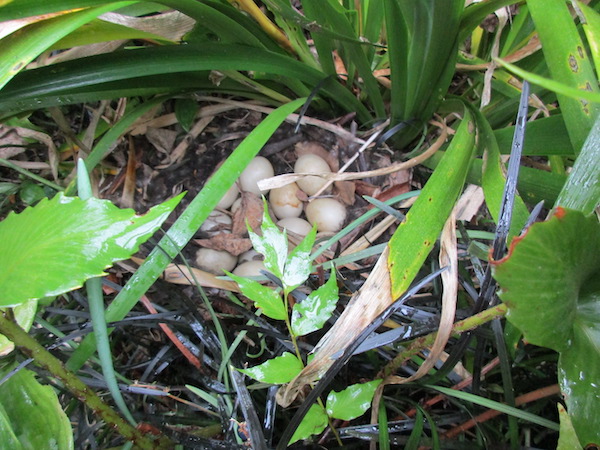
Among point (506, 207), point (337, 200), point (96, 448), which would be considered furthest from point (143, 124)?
point (506, 207)

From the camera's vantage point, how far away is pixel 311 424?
0.46m

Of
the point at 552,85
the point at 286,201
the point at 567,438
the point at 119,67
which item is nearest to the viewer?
the point at 552,85

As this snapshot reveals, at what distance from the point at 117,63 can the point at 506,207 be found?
1.79 ft

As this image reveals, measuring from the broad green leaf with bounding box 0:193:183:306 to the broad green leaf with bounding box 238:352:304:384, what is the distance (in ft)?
0.56

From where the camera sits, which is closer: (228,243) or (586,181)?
(586,181)

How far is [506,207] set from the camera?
1.56 ft

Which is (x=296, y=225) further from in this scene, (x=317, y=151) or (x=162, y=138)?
(x=162, y=138)

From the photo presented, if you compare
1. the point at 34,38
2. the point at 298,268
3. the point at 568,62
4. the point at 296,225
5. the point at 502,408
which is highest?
the point at 34,38

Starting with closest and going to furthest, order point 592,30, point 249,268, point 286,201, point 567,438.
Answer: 1. point 567,438
2. point 592,30
3. point 249,268
4. point 286,201

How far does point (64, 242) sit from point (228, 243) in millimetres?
492

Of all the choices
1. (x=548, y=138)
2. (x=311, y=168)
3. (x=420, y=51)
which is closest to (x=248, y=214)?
(x=311, y=168)

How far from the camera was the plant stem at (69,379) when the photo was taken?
0.39 meters

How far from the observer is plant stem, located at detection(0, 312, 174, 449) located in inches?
15.4

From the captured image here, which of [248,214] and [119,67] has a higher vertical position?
[119,67]
